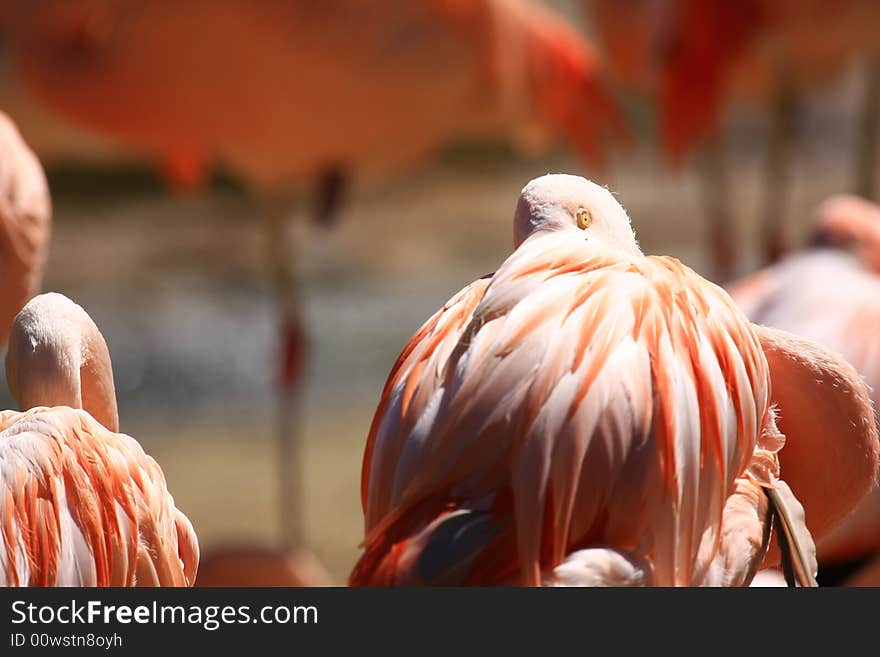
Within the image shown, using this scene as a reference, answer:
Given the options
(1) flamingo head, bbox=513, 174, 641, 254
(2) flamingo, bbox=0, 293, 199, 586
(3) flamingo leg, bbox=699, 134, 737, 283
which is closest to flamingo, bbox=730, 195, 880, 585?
(1) flamingo head, bbox=513, 174, 641, 254

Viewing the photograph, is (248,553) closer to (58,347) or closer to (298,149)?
(298,149)

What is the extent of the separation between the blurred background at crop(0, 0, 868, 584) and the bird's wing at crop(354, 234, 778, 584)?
250 cm

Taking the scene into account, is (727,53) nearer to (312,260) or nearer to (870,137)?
(870,137)

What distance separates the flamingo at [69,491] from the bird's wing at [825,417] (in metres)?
0.41

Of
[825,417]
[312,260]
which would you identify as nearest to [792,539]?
[825,417]

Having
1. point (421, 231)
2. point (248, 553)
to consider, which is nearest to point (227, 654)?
point (248, 553)

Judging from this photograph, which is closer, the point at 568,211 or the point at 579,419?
the point at 579,419

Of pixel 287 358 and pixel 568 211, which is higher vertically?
pixel 568 211

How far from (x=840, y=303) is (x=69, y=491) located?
2.93 feet

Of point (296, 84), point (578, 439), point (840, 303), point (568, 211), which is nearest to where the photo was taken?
point (578, 439)

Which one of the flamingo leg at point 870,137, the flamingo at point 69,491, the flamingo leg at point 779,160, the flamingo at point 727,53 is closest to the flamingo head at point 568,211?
the flamingo at point 69,491

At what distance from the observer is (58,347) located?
1031mm

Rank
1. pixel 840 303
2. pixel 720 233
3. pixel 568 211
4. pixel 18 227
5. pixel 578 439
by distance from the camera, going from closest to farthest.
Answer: pixel 578 439, pixel 568 211, pixel 18 227, pixel 840 303, pixel 720 233

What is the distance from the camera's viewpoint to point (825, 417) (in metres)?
1.05
